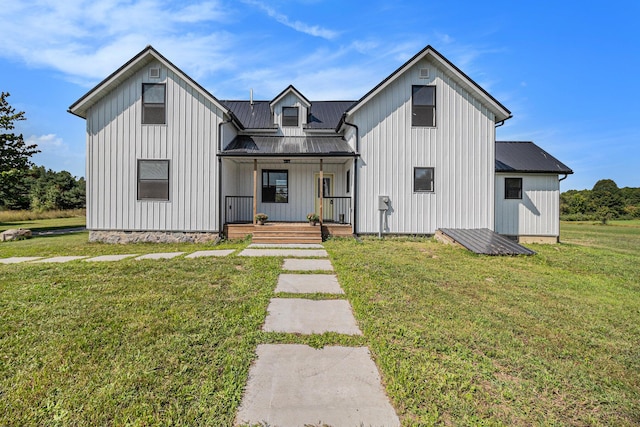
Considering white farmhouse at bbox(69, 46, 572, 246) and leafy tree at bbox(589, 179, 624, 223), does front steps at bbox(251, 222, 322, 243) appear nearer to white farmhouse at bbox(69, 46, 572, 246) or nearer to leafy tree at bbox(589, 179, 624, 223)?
white farmhouse at bbox(69, 46, 572, 246)

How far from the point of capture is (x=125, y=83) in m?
10.1

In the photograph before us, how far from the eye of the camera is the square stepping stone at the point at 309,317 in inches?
121

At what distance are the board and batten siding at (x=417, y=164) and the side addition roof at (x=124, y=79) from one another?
576 centimetres

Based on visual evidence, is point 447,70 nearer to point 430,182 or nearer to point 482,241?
point 430,182

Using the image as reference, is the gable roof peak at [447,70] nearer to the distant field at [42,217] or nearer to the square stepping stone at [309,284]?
the square stepping stone at [309,284]

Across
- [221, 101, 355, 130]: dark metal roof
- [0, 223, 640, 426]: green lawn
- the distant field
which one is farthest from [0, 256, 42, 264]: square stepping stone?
the distant field

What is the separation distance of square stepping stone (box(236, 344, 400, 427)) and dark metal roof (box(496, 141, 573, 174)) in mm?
11637

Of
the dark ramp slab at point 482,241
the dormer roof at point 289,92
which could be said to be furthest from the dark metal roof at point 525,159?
the dormer roof at point 289,92

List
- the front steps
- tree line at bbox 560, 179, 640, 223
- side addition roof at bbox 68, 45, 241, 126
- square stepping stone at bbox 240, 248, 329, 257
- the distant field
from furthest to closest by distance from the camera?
1. tree line at bbox 560, 179, 640, 223
2. the distant field
3. side addition roof at bbox 68, 45, 241, 126
4. the front steps
5. square stepping stone at bbox 240, 248, 329, 257

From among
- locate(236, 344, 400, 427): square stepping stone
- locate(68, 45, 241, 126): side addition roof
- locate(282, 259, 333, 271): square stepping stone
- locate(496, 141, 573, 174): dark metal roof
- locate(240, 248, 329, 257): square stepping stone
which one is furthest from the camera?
locate(496, 141, 573, 174): dark metal roof

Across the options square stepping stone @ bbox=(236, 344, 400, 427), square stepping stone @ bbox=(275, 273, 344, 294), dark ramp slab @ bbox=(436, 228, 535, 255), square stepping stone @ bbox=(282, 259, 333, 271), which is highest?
dark ramp slab @ bbox=(436, 228, 535, 255)

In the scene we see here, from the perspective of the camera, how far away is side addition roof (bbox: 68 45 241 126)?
9641 mm

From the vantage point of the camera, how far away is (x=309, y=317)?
11.2ft

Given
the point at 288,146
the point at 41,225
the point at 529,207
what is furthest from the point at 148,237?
the point at 529,207
